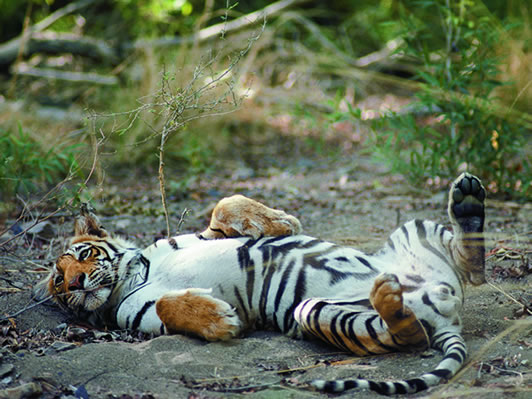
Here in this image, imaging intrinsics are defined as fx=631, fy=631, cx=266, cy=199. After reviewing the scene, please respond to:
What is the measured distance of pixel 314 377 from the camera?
2430 millimetres

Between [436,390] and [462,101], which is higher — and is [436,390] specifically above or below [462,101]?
below

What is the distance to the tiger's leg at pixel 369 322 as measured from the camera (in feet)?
7.88

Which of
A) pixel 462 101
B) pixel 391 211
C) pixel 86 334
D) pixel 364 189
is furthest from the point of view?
pixel 364 189

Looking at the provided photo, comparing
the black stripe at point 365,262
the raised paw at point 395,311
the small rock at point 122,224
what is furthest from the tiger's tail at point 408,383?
the small rock at point 122,224

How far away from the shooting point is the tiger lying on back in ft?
8.57

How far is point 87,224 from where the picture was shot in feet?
11.2

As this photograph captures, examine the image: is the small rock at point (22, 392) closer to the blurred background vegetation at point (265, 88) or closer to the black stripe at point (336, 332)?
the black stripe at point (336, 332)

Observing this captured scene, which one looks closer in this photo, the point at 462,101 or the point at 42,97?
the point at 462,101

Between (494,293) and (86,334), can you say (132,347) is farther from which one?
(494,293)

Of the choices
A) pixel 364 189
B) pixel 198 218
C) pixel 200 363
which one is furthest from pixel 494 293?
pixel 364 189

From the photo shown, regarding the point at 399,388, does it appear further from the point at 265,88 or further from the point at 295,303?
the point at 265,88

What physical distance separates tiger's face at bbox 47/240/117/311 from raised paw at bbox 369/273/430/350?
4.35ft

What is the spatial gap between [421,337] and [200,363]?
89 centimetres

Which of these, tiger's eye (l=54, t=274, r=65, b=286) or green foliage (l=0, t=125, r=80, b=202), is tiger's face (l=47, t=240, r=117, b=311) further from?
green foliage (l=0, t=125, r=80, b=202)
